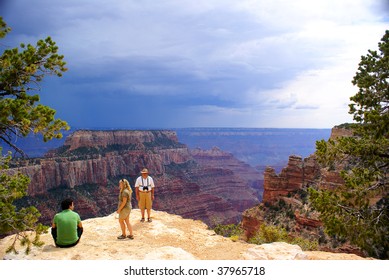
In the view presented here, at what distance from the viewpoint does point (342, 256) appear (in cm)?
958

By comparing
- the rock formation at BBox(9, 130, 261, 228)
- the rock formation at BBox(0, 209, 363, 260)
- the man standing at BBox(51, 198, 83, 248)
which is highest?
the man standing at BBox(51, 198, 83, 248)

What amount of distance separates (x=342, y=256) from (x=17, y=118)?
9.44 meters

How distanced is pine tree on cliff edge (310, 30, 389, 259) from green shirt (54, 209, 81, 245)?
849cm

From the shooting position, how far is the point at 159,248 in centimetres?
1000

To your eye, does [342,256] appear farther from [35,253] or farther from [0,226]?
[0,226]

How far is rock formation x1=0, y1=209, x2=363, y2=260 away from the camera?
931cm

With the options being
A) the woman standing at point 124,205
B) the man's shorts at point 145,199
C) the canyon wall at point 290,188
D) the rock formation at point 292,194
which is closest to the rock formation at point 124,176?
the canyon wall at point 290,188

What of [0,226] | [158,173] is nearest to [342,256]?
[0,226]

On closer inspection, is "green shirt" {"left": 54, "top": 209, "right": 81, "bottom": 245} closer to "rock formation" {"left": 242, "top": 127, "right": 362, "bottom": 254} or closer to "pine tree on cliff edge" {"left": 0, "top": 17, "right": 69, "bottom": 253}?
"pine tree on cliff edge" {"left": 0, "top": 17, "right": 69, "bottom": 253}

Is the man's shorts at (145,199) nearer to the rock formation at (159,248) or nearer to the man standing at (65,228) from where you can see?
the rock formation at (159,248)

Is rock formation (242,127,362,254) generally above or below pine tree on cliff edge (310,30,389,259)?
below

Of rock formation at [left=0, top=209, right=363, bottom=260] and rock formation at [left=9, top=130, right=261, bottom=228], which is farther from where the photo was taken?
rock formation at [left=9, top=130, right=261, bottom=228]

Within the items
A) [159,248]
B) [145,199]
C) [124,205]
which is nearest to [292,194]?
[145,199]

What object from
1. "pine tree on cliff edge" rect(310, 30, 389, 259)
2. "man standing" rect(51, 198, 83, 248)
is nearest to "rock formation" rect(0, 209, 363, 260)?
"man standing" rect(51, 198, 83, 248)
